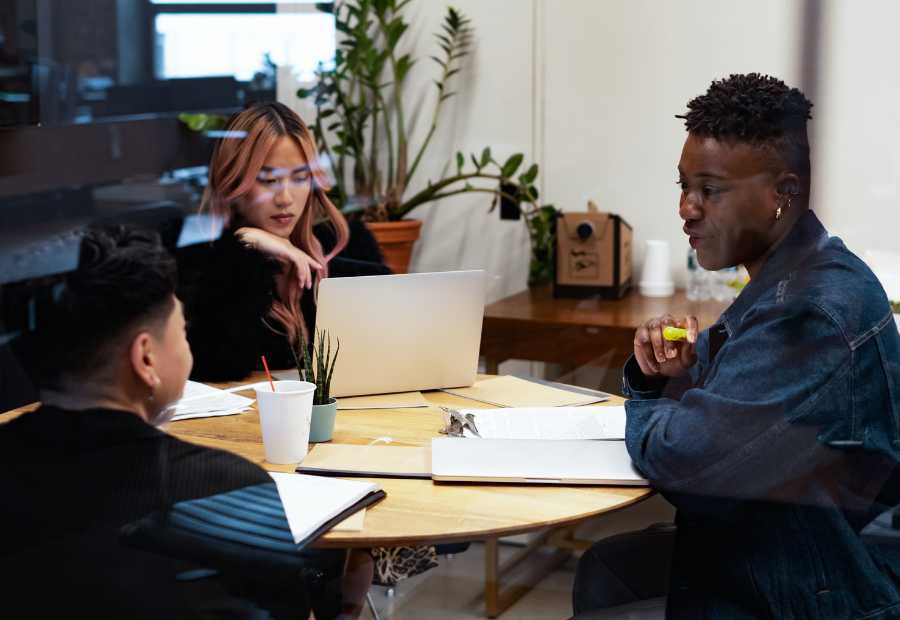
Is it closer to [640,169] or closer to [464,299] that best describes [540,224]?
[640,169]

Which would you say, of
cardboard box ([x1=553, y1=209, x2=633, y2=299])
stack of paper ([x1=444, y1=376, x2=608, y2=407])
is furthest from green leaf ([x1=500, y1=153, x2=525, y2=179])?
stack of paper ([x1=444, y1=376, x2=608, y2=407])

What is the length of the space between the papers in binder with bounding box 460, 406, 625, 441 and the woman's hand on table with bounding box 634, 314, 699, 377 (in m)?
0.11

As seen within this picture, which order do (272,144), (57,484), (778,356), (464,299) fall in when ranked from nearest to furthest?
(57,484) → (778,356) → (272,144) → (464,299)

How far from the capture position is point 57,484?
3.34ft

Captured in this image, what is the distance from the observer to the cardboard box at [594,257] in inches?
95.3

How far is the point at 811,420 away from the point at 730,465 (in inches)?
5.1

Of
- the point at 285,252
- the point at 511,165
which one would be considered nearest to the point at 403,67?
the point at 511,165

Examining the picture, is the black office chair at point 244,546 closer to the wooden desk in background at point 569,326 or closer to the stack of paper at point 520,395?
the stack of paper at point 520,395

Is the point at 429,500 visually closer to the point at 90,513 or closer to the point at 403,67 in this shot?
the point at 90,513

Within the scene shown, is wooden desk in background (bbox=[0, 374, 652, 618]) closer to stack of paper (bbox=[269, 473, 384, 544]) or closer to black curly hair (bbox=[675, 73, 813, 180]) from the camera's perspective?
stack of paper (bbox=[269, 473, 384, 544])

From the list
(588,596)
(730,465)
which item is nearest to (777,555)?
(730,465)

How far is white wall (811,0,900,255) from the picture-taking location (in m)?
1.80

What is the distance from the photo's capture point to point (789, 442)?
57.7 inches

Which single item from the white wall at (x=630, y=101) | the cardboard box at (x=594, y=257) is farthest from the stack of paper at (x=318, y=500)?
the cardboard box at (x=594, y=257)
